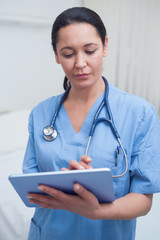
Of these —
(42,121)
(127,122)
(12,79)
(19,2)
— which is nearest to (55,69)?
(12,79)

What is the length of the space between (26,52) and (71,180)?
175 centimetres

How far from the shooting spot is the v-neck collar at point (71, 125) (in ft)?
2.70

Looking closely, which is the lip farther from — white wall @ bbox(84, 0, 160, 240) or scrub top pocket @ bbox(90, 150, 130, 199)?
white wall @ bbox(84, 0, 160, 240)

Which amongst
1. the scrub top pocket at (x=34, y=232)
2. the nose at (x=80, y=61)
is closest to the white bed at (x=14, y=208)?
the scrub top pocket at (x=34, y=232)

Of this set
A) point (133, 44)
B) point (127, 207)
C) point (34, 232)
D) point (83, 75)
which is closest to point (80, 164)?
point (127, 207)

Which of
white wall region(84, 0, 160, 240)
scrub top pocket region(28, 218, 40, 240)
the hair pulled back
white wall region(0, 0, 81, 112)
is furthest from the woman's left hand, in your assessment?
white wall region(84, 0, 160, 240)

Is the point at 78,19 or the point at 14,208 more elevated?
the point at 78,19

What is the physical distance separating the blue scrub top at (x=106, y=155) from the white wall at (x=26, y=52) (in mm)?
1318

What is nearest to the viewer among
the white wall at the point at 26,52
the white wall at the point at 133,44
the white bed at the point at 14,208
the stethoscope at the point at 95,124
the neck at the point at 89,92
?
the stethoscope at the point at 95,124

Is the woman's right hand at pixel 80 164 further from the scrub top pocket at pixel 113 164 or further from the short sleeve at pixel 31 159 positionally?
the short sleeve at pixel 31 159

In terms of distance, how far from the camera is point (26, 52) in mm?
2102

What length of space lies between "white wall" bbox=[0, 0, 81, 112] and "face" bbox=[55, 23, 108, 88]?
1276mm

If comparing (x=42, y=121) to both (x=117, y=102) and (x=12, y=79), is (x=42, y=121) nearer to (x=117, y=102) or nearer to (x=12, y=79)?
(x=117, y=102)

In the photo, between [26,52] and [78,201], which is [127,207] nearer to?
[78,201]
